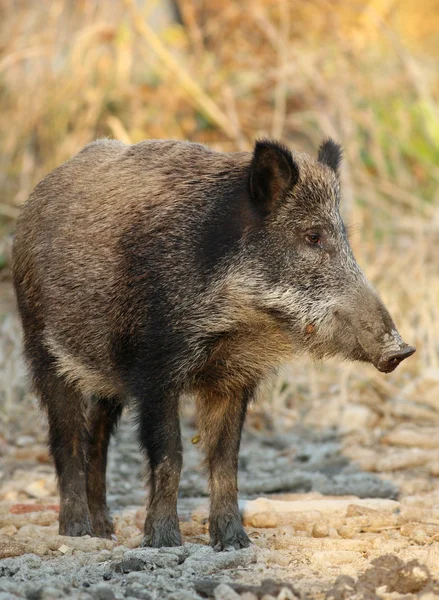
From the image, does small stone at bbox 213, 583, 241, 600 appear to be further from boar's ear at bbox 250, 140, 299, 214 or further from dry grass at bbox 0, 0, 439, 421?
dry grass at bbox 0, 0, 439, 421

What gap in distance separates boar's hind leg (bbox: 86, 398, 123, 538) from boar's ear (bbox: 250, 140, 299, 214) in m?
1.19

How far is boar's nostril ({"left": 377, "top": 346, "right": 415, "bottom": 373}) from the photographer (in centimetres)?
377

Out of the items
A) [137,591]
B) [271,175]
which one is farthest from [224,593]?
[271,175]

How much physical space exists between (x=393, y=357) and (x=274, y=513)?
987mm

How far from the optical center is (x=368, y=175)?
9211 millimetres

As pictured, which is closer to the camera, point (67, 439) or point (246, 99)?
point (67, 439)

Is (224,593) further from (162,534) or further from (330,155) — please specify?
(330,155)

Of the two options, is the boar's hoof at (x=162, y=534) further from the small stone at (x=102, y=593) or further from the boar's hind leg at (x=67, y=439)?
the small stone at (x=102, y=593)

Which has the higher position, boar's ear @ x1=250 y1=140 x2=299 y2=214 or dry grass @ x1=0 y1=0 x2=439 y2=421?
dry grass @ x1=0 y1=0 x2=439 y2=421

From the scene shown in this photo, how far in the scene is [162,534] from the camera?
3.95m

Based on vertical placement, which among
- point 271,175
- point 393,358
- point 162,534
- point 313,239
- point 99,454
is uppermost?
point 271,175

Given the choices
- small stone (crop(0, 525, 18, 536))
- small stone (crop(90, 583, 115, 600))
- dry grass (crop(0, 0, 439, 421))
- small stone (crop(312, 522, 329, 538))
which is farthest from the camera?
dry grass (crop(0, 0, 439, 421))

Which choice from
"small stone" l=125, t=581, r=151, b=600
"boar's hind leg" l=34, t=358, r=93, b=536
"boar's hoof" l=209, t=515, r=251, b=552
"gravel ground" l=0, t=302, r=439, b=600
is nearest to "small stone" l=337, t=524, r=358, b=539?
"gravel ground" l=0, t=302, r=439, b=600

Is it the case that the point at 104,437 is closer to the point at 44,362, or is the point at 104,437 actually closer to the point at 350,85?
the point at 44,362
